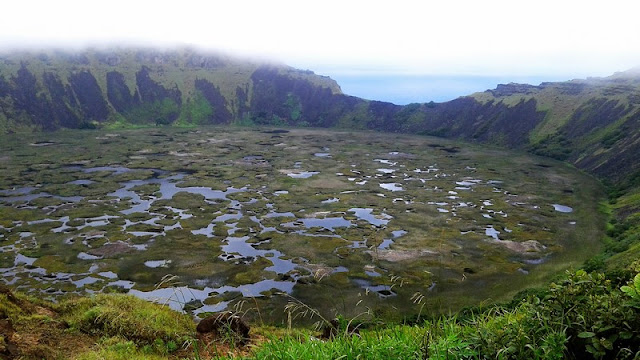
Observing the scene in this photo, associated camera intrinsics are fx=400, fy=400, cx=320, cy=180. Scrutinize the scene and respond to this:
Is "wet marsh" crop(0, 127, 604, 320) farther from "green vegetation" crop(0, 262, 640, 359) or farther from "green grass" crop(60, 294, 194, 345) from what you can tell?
"green vegetation" crop(0, 262, 640, 359)

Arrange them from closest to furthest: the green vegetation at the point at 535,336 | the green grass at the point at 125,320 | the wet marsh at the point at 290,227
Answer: the green vegetation at the point at 535,336 → the green grass at the point at 125,320 → the wet marsh at the point at 290,227

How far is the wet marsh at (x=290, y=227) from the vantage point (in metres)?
62.6

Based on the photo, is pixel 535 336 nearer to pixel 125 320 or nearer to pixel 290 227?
pixel 125 320

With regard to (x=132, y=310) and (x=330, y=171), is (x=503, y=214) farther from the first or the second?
(x=132, y=310)

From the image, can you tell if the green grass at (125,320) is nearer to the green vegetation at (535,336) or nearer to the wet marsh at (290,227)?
the wet marsh at (290,227)

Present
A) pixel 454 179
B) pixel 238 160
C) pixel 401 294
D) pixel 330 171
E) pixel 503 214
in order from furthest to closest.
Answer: pixel 238 160
pixel 330 171
pixel 454 179
pixel 503 214
pixel 401 294

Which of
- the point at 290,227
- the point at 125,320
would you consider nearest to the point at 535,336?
the point at 125,320

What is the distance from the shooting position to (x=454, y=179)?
136750 mm

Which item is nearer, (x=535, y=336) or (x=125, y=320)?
(x=535, y=336)

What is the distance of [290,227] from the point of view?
90062mm

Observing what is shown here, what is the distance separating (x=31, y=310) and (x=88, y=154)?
535ft

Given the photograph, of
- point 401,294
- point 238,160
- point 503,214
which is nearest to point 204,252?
point 401,294

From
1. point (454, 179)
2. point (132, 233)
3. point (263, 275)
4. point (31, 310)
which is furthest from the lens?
point (454, 179)

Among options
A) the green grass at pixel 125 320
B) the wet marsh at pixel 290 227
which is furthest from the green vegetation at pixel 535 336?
the wet marsh at pixel 290 227
